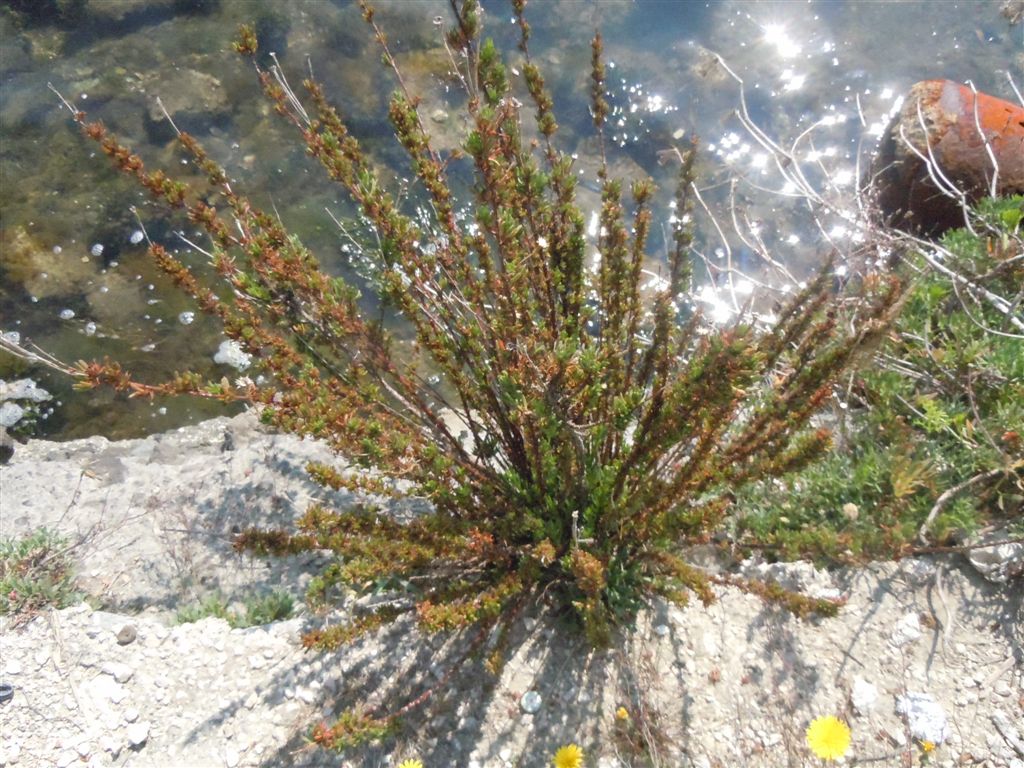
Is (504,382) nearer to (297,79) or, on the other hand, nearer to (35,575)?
(35,575)

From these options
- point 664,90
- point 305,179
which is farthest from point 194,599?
point 664,90

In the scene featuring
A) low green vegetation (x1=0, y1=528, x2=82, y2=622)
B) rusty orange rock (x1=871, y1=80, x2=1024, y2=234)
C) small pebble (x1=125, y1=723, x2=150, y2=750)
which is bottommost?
small pebble (x1=125, y1=723, x2=150, y2=750)

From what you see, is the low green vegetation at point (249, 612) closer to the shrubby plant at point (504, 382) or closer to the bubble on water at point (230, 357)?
the shrubby plant at point (504, 382)

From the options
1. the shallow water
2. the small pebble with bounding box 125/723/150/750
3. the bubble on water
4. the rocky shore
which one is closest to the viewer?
the rocky shore

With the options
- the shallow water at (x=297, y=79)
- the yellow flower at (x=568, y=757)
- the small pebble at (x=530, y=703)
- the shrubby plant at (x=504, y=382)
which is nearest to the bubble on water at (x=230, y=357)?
the shallow water at (x=297, y=79)

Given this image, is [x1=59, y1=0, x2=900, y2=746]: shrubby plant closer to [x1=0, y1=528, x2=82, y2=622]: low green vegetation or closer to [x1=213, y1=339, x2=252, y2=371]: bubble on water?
[x1=0, y1=528, x2=82, y2=622]: low green vegetation

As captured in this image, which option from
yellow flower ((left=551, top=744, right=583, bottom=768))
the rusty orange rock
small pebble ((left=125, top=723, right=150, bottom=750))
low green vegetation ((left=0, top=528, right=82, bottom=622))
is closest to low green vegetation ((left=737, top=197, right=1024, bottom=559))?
the rusty orange rock

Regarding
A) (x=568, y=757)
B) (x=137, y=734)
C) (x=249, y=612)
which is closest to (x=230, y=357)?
(x=249, y=612)

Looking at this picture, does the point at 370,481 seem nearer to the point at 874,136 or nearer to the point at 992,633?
the point at 992,633
